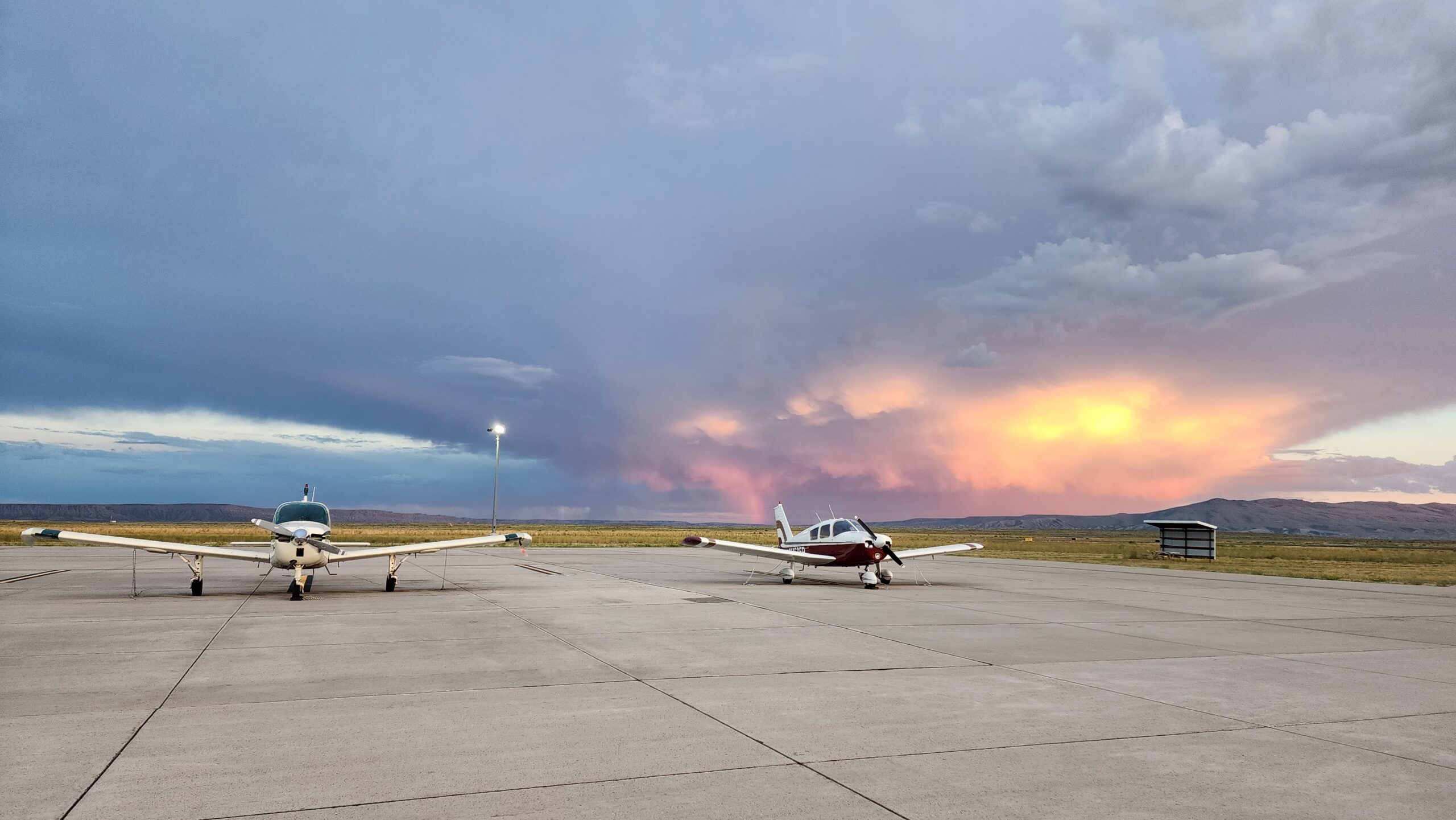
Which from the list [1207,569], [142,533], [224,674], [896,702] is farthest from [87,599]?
[142,533]

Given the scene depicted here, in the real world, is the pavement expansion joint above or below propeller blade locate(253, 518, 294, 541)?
below

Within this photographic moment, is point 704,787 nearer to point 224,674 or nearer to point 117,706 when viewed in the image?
point 117,706

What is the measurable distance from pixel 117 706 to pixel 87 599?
44.2ft

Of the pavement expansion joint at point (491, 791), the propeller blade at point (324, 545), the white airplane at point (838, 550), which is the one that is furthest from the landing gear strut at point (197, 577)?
the pavement expansion joint at point (491, 791)

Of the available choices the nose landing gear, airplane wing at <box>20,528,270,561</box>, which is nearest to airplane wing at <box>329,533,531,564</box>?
the nose landing gear

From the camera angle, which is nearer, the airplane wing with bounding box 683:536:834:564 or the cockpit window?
the cockpit window

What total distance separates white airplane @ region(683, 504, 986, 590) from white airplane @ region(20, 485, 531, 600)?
7646mm

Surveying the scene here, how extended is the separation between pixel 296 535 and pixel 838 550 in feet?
49.0

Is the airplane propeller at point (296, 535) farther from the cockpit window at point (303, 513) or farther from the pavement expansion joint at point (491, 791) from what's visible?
the pavement expansion joint at point (491, 791)

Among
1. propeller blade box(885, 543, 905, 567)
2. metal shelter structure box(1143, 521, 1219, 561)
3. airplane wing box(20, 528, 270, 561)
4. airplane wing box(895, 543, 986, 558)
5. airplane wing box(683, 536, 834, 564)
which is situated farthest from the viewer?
metal shelter structure box(1143, 521, 1219, 561)

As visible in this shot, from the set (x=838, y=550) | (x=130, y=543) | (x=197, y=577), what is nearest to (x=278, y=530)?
(x=197, y=577)

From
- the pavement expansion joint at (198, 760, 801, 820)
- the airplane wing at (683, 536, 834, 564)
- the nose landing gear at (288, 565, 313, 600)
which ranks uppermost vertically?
the airplane wing at (683, 536, 834, 564)

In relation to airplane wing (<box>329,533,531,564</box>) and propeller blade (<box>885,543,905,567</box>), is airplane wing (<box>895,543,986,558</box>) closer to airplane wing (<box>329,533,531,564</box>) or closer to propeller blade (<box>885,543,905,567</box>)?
propeller blade (<box>885,543,905,567</box>)

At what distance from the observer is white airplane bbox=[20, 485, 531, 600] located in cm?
1838
